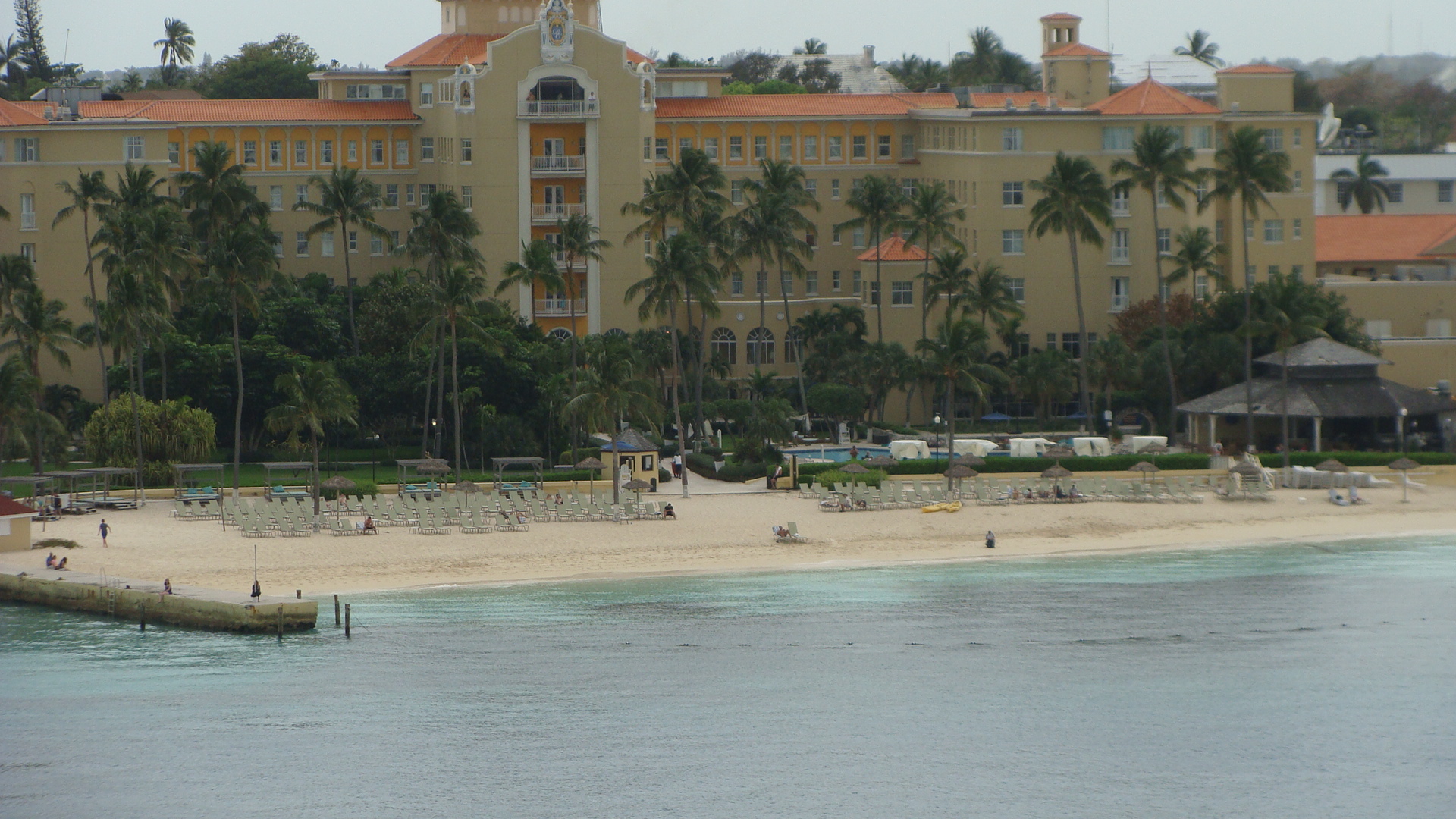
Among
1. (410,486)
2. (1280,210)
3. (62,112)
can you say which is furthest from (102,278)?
(1280,210)

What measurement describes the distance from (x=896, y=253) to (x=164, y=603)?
46.7 m

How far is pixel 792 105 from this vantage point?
317 feet

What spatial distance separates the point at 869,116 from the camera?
95938mm

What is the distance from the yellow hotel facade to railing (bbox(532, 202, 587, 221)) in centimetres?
10

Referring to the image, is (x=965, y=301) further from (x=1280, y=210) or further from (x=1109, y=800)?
(x=1109, y=800)

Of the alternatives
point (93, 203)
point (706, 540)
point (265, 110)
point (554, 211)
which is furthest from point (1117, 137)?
point (93, 203)

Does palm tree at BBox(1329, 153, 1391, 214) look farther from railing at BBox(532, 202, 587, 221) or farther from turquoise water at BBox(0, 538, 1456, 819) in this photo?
turquoise water at BBox(0, 538, 1456, 819)

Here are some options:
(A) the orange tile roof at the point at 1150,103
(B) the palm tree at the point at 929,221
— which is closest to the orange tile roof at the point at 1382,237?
(A) the orange tile roof at the point at 1150,103

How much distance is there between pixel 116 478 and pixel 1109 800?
3981 cm

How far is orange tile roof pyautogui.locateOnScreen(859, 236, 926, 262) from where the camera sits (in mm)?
89750

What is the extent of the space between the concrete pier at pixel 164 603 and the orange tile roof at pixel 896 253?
1750 inches

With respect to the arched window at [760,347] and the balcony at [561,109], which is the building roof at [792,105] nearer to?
the balcony at [561,109]

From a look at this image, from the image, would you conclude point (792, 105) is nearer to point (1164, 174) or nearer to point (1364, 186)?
point (1164, 174)

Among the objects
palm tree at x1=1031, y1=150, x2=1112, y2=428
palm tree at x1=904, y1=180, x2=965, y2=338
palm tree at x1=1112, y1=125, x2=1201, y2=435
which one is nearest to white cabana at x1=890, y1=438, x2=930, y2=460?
palm tree at x1=1031, y1=150, x2=1112, y2=428
